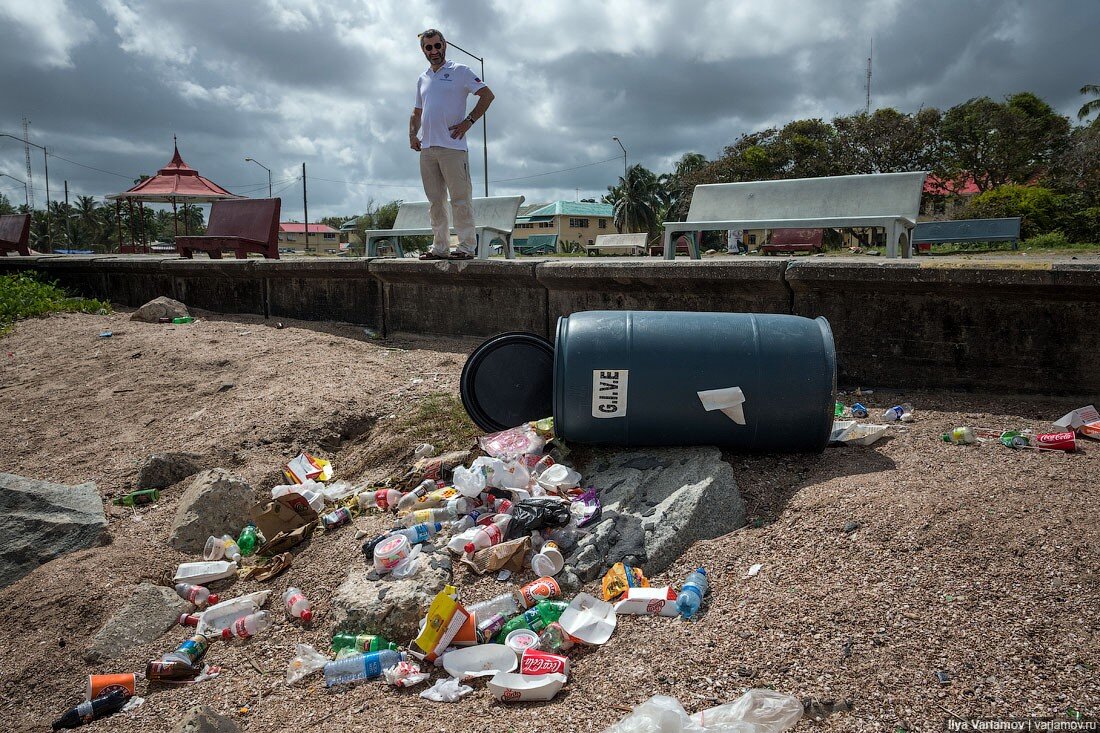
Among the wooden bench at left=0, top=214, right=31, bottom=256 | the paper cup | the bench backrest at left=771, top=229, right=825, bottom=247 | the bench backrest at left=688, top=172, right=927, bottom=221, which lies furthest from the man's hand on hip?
the bench backrest at left=771, top=229, right=825, bottom=247

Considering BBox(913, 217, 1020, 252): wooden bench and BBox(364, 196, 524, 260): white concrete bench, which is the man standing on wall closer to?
BBox(364, 196, 524, 260): white concrete bench

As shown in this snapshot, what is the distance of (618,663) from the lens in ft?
7.02

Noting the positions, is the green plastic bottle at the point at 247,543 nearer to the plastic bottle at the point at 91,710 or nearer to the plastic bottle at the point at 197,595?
the plastic bottle at the point at 197,595

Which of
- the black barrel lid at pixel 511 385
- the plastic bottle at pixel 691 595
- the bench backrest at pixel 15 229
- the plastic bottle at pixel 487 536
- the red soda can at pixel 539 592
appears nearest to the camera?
the plastic bottle at pixel 691 595

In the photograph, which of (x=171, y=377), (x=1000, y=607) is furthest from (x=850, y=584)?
(x=171, y=377)

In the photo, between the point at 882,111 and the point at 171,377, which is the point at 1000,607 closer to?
the point at 171,377

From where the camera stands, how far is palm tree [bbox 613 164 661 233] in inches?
2415

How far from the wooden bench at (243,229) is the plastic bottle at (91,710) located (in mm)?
7485

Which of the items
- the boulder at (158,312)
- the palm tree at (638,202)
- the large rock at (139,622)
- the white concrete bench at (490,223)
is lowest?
the large rock at (139,622)

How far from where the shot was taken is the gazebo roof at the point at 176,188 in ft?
57.3

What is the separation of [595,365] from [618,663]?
1.39 metres

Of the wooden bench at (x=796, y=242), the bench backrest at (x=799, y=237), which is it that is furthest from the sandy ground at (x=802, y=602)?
the bench backrest at (x=799, y=237)

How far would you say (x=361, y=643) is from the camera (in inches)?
98.3

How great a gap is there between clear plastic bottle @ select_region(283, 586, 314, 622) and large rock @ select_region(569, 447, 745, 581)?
1040 millimetres
